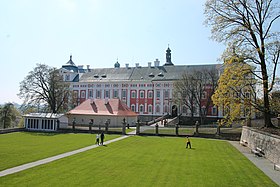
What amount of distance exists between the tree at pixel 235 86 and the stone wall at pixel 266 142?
7.29 ft

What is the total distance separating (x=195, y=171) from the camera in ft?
44.3

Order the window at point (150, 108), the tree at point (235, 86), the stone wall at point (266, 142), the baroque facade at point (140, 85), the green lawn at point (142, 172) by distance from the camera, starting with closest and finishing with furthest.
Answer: the green lawn at point (142, 172) < the stone wall at point (266, 142) < the tree at point (235, 86) < the baroque facade at point (140, 85) < the window at point (150, 108)

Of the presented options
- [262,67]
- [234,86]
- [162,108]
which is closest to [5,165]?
[234,86]

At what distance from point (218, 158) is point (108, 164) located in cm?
745

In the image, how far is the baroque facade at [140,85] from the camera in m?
54.5

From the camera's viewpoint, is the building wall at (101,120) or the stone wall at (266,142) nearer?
the stone wall at (266,142)

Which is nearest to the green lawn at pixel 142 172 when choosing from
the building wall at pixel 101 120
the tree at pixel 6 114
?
the building wall at pixel 101 120

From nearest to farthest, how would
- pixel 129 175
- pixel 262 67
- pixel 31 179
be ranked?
pixel 31 179 → pixel 129 175 → pixel 262 67

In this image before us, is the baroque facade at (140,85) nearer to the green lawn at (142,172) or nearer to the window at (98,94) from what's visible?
the window at (98,94)

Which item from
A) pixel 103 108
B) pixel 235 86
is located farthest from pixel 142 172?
pixel 103 108

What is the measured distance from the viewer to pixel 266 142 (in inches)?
729

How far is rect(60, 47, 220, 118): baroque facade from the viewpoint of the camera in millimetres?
54500

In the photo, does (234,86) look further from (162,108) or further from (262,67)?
(162,108)

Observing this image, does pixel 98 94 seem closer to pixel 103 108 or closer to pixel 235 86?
pixel 103 108
